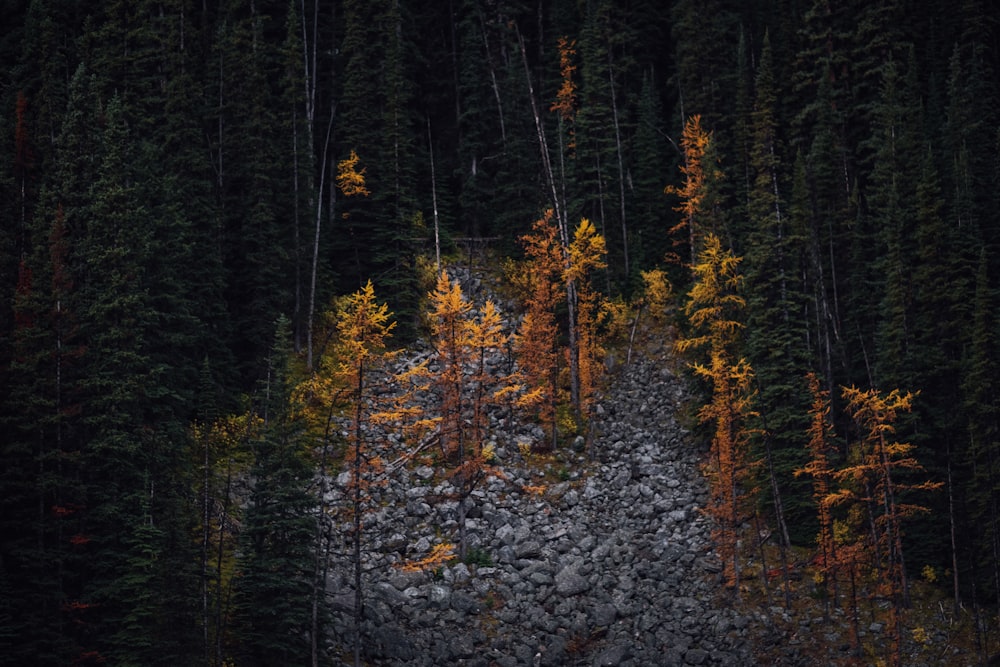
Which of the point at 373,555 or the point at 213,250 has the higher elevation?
the point at 213,250

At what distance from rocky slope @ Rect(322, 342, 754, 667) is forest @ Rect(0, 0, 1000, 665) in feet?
6.54

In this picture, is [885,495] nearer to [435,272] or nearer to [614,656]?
[614,656]

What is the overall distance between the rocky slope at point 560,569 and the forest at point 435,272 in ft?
6.54

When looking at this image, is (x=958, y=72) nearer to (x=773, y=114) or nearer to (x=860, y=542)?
(x=773, y=114)

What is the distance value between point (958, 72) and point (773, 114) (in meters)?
11.4

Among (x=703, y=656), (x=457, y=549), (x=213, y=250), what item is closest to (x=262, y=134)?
(x=213, y=250)

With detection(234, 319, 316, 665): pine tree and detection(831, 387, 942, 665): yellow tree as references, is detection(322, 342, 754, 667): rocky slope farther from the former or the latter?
detection(831, 387, 942, 665): yellow tree

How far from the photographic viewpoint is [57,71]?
37.9m

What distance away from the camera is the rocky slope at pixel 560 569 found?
93.2 feet

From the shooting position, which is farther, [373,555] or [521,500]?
[521,500]

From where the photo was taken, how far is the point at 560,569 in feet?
104

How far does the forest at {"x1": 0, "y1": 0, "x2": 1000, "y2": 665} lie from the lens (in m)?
25.6

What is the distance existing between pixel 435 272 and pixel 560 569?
20974mm

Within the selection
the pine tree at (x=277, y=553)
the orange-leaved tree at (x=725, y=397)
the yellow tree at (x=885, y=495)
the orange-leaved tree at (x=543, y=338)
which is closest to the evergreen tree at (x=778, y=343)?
the orange-leaved tree at (x=725, y=397)
